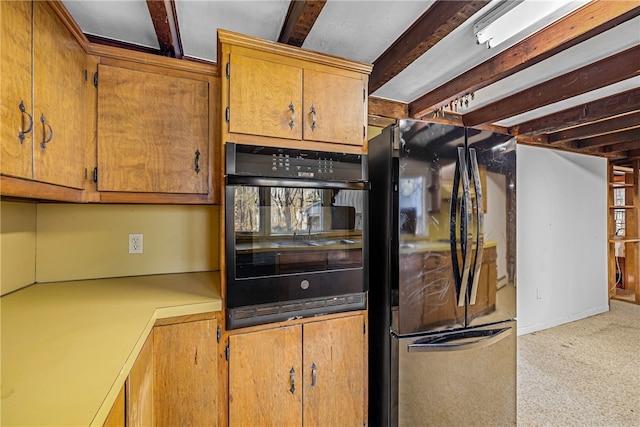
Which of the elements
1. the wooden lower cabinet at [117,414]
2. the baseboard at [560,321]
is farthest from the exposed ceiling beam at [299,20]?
the baseboard at [560,321]

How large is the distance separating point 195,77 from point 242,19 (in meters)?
0.41

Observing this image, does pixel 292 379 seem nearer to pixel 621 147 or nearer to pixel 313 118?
pixel 313 118

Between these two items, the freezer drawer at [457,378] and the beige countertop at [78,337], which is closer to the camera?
the beige countertop at [78,337]

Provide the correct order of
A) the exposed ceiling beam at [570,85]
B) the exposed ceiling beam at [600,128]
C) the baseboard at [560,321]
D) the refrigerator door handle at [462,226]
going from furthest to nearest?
1. the baseboard at [560,321]
2. the exposed ceiling beam at [600,128]
3. the exposed ceiling beam at [570,85]
4. the refrigerator door handle at [462,226]

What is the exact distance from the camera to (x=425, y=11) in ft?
4.79

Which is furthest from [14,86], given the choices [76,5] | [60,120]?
[76,5]

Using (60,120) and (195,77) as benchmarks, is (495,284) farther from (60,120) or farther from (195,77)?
(60,120)

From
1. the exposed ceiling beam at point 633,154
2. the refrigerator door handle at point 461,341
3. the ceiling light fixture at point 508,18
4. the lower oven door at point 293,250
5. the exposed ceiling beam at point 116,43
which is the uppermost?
the exposed ceiling beam at point 116,43

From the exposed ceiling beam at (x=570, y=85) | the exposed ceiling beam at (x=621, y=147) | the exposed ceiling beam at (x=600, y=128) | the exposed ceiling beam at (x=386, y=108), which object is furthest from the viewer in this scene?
the exposed ceiling beam at (x=621, y=147)

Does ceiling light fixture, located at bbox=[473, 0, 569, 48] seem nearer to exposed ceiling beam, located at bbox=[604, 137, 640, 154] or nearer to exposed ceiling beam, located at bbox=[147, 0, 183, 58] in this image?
exposed ceiling beam, located at bbox=[147, 0, 183, 58]

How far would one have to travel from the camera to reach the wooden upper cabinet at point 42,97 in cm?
96

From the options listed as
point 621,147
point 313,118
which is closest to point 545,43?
point 313,118

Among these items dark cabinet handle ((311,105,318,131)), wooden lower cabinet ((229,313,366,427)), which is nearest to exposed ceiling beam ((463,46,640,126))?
dark cabinet handle ((311,105,318,131))

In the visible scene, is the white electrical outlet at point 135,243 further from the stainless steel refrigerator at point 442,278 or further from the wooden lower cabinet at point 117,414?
the stainless steel refrigerator at point 442,278
